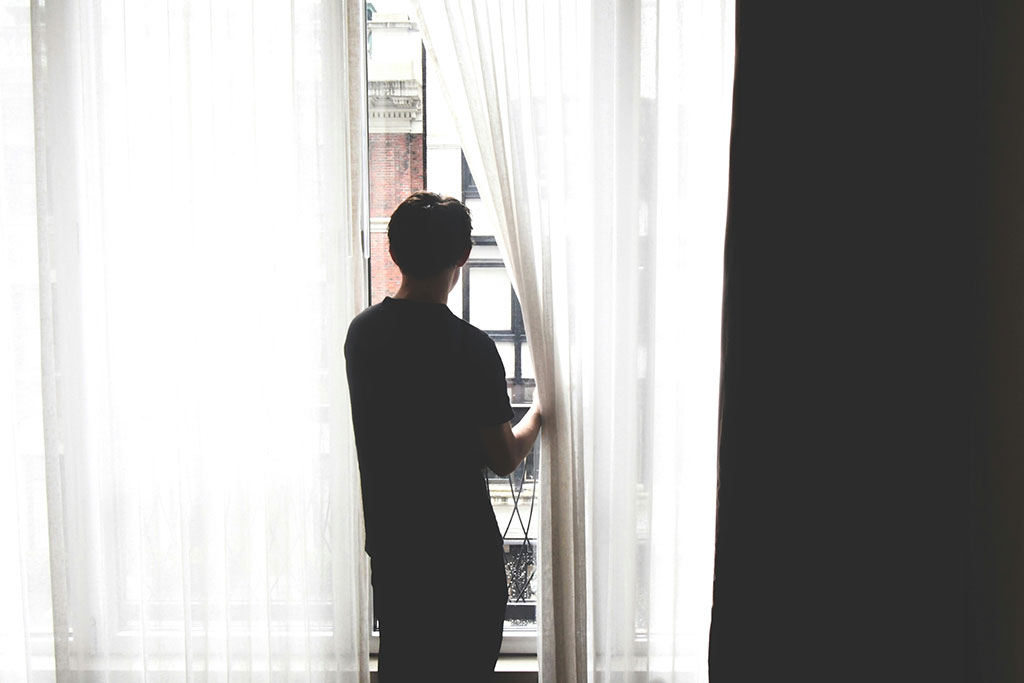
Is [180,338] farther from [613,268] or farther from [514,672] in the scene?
[514,672]

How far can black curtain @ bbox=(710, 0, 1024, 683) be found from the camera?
1.46 m

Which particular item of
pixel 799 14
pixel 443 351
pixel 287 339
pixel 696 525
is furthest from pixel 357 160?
pixel 696 525

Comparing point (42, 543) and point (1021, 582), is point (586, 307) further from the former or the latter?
point (42, 543)

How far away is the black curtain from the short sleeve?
471mm

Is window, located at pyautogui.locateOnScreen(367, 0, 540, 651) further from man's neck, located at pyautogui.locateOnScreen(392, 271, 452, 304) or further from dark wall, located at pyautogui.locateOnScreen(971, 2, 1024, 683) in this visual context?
dark wall, located at pyautogui.locateOnScreen(971, 2, 1024, 683)

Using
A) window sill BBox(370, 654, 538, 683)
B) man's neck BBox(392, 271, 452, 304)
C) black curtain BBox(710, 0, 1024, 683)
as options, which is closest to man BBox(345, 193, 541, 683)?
man's neck BBox(392, 271, 452, 304)

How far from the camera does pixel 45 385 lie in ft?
5.41

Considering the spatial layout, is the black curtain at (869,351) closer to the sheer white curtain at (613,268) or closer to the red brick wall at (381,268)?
the sheer white curtain at (613,268)

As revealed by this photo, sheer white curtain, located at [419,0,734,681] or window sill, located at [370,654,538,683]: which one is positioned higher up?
sheer white curtain, located at [419,0,734,681]

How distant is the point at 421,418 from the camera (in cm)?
133

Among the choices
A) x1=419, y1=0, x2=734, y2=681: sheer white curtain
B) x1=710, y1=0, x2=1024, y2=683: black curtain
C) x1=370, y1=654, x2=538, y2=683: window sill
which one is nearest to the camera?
x1=710, y1=0, x2=1024, y2=683: black curtain

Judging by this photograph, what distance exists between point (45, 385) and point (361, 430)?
31.6 inches

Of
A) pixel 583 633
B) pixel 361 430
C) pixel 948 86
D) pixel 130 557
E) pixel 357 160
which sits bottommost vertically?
pixel 583 633

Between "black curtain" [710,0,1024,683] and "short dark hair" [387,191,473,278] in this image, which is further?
"black curtain" [710,0,1024,683]
